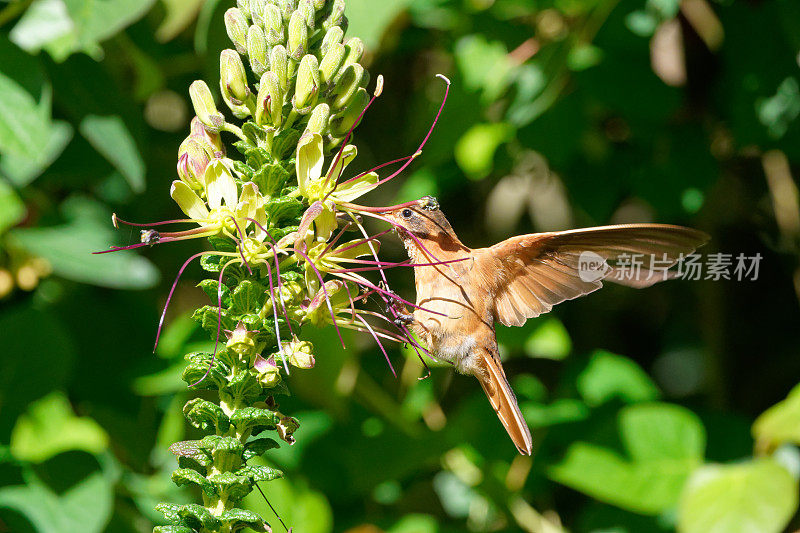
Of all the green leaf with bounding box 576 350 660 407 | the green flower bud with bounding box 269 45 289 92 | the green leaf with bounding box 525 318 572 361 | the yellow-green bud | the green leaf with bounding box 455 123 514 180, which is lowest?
the green leaf with bounding box 576 350 660 407

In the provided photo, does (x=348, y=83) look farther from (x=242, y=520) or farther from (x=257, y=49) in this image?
(x=242, y=520)

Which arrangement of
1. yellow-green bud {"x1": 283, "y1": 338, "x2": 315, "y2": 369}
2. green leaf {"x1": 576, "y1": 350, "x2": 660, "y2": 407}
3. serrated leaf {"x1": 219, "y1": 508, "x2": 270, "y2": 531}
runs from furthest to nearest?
green leaf {"x1": 576, "y1": 350, "x2": 660, "y2": 407}
yellow-green bud {"x1": 283, "y1": 338, "x2": 315, "y2": 369}
serrated leaf {"x1": 219, "y1": 508, "x2": 270, "y2": 531}

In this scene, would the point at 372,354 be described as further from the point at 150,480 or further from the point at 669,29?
the point at 669,29

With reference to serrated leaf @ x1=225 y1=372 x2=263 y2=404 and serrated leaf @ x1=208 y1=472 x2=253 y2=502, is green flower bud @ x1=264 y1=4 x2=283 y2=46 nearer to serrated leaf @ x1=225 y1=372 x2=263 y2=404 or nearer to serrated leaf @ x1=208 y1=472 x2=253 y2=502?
serrated leaf @ x1=225 y1=372 x2=263 y2=404

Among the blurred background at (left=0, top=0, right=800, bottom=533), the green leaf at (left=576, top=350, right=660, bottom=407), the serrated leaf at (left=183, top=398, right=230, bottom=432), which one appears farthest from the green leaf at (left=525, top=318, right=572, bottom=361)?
the serrated leaf at (left=183, top=398, right=230, bottom=432)

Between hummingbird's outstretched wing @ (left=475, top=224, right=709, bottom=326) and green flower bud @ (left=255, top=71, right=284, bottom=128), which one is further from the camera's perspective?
hummingbird's outstretched wing @ (left=475, top=224, right=709, bottom=326)

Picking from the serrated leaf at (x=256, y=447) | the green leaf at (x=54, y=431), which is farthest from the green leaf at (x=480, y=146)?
the serrated leaf at (x=256, y=447)

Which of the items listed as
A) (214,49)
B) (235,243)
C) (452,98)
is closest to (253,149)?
(235,243)
